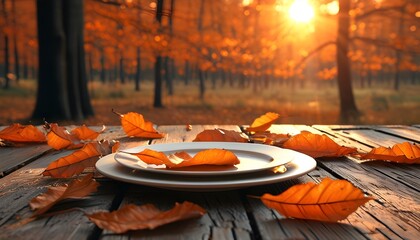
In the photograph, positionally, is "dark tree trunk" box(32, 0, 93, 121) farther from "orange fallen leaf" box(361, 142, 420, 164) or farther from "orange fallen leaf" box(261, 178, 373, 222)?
"orange fallen leaf" box(261, 178, 373, 222)

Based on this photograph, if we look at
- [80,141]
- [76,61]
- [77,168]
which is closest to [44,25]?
[76,61]

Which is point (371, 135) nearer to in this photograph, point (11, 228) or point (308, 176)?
point (308, 176)

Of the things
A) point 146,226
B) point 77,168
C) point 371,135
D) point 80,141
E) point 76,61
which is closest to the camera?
point 146,226

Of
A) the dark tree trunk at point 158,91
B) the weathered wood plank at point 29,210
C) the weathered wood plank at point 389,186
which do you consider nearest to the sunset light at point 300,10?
the dark tree trunk at point 158,91

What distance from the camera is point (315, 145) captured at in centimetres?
138

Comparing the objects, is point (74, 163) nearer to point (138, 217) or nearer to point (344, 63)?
point (138, 217)

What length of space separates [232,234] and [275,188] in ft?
0.96

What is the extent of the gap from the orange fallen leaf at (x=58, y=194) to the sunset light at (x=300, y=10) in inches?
359

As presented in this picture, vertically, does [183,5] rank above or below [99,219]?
above

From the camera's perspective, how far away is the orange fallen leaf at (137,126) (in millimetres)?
1582

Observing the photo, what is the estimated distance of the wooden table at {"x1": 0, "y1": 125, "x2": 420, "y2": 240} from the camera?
705 mm

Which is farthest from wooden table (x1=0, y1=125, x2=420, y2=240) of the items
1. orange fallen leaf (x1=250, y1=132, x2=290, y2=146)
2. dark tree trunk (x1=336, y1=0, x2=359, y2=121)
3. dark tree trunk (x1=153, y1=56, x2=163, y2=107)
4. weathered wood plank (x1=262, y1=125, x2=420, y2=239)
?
dark tree trunk (x1=153, y1=56, x2=163, y2=107)

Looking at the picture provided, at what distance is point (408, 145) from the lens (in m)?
1.28

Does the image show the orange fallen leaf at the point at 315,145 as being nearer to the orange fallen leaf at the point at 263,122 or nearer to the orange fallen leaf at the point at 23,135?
the orange fallen leaf at the point at 263,122
